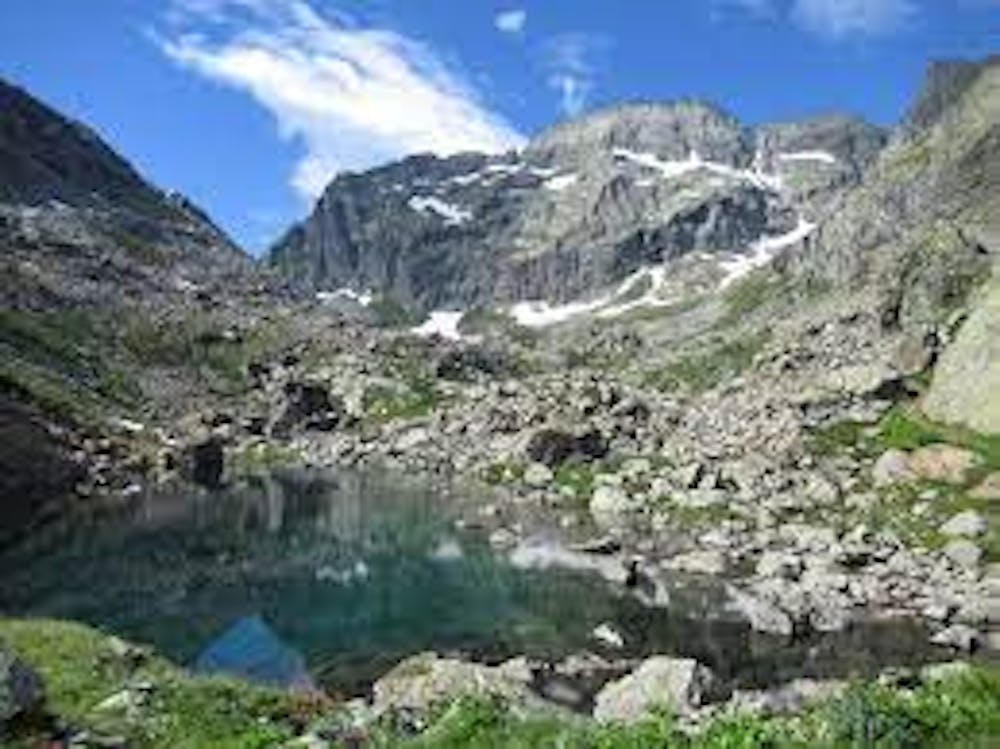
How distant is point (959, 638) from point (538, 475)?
7606 centimetres

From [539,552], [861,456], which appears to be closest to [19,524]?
[539,552]

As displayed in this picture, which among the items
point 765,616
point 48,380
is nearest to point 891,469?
point 765,616

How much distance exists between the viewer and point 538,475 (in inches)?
5694

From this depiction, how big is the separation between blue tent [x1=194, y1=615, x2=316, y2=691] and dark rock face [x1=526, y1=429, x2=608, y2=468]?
72129mm

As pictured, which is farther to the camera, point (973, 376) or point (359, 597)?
point (973, 376)

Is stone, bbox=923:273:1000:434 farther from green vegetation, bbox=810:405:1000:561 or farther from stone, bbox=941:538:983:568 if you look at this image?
stone, bbox=941:538:983:568

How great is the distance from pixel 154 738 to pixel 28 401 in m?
127

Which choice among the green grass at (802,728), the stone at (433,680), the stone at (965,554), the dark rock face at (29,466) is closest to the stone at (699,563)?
the stone at (965,554)

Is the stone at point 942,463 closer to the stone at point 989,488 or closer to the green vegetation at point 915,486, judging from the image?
the green vegetation at point 915,486

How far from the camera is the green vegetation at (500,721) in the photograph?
23.9 m

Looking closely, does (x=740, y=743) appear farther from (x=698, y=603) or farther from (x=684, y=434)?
(x=684, y=434)

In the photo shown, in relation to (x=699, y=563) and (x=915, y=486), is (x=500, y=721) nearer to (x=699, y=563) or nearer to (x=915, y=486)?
(x=699, y=563)

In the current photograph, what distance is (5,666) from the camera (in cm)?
2773

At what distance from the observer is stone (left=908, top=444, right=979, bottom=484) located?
105m
